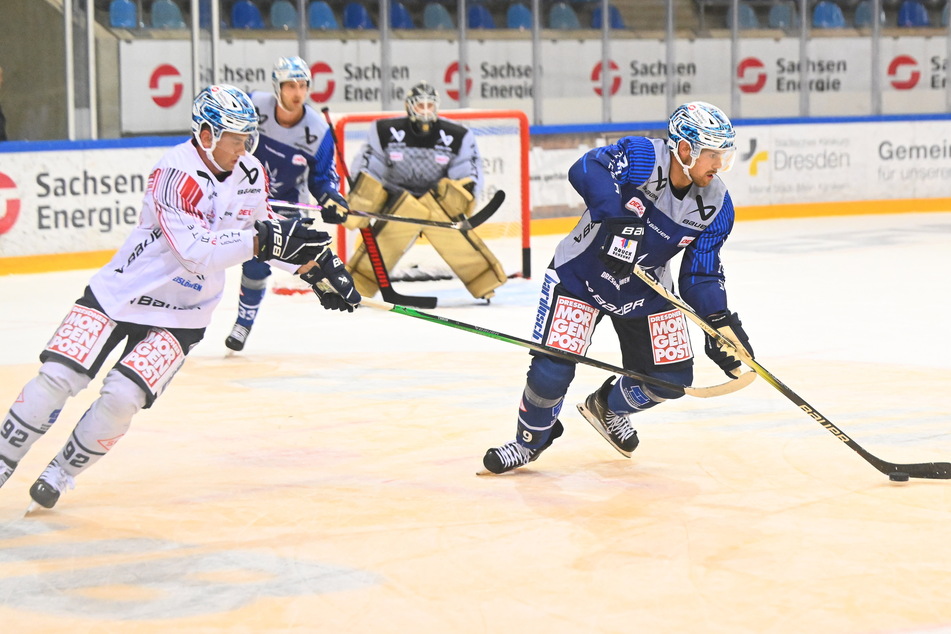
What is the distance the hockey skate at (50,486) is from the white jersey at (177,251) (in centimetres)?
47

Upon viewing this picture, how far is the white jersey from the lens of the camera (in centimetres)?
351

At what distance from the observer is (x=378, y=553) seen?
11.0ft

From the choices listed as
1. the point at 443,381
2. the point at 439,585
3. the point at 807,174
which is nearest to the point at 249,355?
the point at 443,381

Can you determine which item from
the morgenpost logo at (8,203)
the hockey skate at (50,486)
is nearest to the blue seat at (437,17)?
the morgenpost logo at (8,203)

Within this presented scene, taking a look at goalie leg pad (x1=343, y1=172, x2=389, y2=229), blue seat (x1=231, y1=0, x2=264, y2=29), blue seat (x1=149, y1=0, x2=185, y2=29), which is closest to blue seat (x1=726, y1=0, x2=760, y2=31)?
blue seat (x1=231, y1=0, x2=264, y2=29)

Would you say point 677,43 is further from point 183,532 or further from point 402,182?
point 183,532

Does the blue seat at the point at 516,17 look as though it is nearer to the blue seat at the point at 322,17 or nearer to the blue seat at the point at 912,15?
the blue seat at the point at 322,17

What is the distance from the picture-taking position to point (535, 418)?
4.04 m

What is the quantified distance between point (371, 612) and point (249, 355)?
351 centimetres

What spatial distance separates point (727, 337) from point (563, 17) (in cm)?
930

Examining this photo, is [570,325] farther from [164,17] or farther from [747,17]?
[747,17]

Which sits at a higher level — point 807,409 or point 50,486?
point 807,409

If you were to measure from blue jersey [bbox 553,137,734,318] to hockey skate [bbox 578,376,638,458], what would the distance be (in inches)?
15.0

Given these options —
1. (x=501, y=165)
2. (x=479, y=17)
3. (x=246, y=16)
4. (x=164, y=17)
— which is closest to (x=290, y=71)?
(x=164, y=17)
